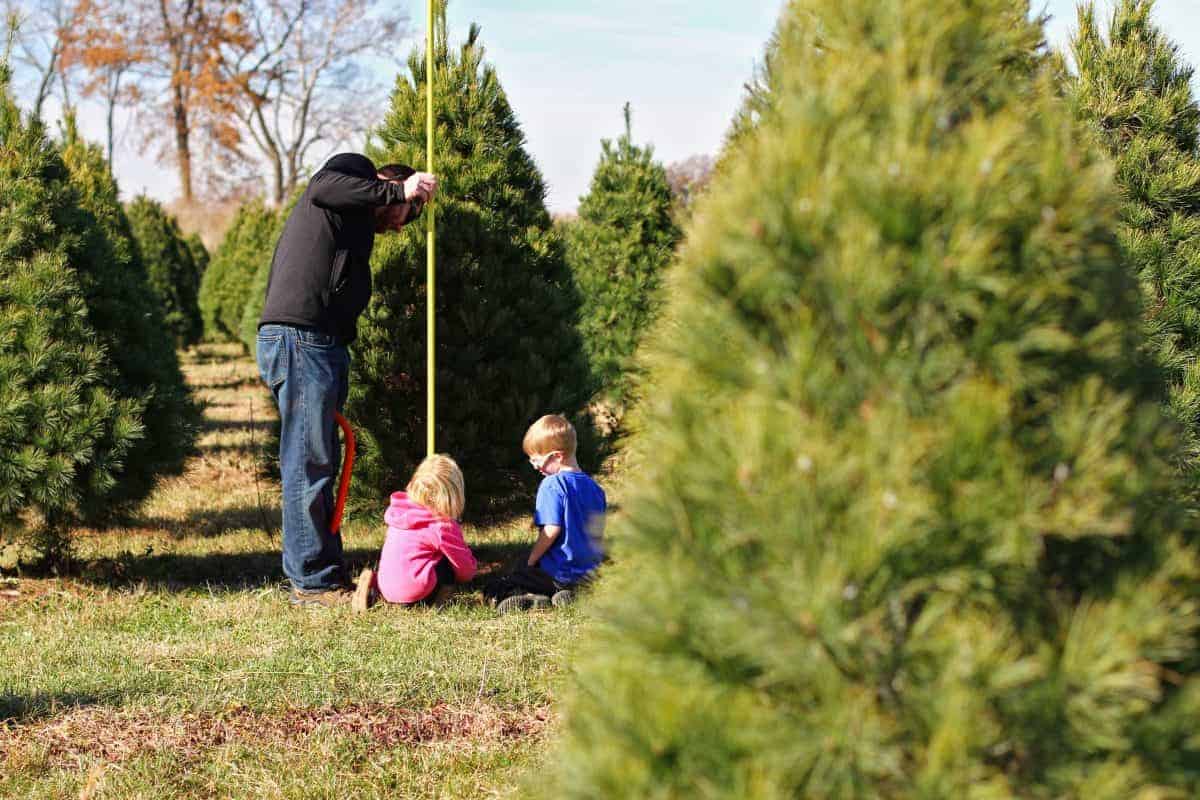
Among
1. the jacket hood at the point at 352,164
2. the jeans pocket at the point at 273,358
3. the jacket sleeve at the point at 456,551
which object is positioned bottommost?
the jacket sleeve at the point at 456,551

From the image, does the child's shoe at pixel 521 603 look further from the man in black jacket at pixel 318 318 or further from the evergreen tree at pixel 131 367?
the evergreen tree at pixel 131 367

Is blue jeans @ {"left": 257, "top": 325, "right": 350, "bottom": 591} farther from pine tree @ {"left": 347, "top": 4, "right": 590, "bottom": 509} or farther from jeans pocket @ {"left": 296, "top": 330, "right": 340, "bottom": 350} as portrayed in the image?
pine tree @ {"left": 347, "top": 4, "right": 590, "bottom": 509}

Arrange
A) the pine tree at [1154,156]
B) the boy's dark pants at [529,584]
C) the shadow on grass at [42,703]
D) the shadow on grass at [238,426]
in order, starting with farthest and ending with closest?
the shadow on grass at [238,426] < the boy's dark pants at [529,584] < the pine tree at [1154,156] < the shadow on grass at [42,703]

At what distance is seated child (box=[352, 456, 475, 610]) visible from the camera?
17.3 ft

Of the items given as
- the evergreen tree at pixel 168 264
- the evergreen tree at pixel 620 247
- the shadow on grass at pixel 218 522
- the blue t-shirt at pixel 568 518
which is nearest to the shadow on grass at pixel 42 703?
the blue t-shirt at pixel 568 518

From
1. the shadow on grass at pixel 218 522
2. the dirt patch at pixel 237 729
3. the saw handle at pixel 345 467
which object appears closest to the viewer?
the dirt patch at pixel 237 729

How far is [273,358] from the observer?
17.5ft

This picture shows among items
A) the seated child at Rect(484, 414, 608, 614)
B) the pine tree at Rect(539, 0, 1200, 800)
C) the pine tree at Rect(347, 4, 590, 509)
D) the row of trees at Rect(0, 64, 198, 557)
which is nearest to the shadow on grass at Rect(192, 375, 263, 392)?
the row of trees at Rect(0, 64, 198, 557)

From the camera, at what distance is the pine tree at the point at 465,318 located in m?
6.15

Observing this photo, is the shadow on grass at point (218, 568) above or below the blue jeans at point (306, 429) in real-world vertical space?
below

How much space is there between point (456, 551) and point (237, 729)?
5.74ft

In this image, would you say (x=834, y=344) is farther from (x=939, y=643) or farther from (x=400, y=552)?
(x=400, y=552)

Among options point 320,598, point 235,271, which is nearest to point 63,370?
point 320,598

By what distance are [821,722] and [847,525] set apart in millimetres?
264
